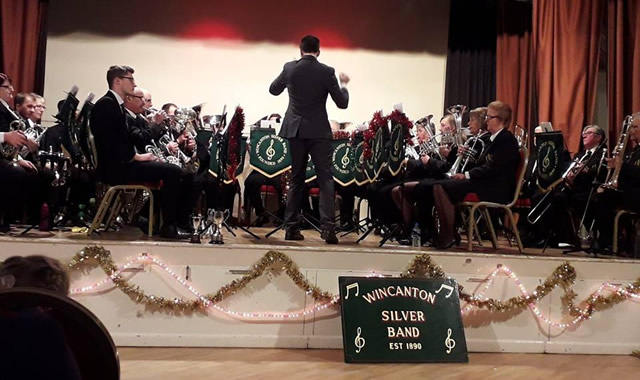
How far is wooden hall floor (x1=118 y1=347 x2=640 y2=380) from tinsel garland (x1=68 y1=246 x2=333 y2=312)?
307mm

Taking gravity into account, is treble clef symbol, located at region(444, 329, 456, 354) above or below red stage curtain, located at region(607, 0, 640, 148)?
below

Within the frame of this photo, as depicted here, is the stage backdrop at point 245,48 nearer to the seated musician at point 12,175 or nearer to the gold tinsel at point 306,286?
the seated musician at point 12,175

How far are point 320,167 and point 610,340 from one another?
2660 mm

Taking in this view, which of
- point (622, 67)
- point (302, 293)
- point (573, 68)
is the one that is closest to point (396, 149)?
point (302, 293)

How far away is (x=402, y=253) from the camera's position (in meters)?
4.45

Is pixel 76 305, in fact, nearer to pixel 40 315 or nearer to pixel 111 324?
pixel 40 315

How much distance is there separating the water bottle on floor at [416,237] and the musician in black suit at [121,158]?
2.00m

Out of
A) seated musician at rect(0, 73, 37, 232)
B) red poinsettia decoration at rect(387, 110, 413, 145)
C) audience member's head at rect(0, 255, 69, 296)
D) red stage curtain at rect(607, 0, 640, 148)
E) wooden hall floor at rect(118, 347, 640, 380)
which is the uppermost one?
red stage curtain at rect(607, 0, 640, 148)

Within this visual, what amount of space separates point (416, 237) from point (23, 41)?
6.06 metres

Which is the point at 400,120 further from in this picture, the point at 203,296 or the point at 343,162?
the point at 203,296

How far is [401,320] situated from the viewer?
161 inches

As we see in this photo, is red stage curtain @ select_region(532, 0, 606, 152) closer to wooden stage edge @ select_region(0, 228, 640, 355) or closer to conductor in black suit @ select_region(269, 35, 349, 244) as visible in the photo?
wooden stage edge @ select_region(0, 228, 640, 355)

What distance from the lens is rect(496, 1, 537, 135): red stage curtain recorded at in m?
9.09

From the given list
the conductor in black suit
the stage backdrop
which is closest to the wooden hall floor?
the conductor in black suit
